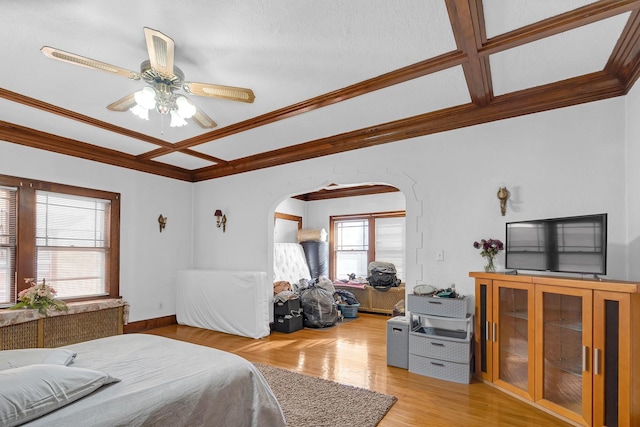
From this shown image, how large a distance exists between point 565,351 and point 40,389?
3093 mm

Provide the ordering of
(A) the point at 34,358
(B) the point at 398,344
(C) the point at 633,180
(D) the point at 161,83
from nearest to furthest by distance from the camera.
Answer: (A) the point at 34,358 < (D) the point at 161,83 < (C) the point at 633,180 < (B) the point at 398,344

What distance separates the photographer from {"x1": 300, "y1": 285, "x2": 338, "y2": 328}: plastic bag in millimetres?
5363

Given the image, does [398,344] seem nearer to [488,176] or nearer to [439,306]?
[439,306]

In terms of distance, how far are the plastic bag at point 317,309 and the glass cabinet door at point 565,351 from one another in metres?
3.16

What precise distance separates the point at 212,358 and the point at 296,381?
143 centimetres

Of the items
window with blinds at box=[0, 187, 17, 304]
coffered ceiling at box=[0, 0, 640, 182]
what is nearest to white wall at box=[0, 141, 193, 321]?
window with blinds at box=[0, 187, 17, 304]

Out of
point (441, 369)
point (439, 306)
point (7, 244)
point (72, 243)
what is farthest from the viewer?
point (72, 243)

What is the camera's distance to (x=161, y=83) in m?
2.48

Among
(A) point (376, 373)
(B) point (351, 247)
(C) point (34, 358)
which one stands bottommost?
(A) point (376, 373)

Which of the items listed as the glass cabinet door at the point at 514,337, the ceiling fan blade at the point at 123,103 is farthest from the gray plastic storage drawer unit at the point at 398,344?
the ceiling fan blade at the point at 123,103

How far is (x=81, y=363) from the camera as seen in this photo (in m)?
1.90

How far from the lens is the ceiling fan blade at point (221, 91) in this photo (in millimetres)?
2510

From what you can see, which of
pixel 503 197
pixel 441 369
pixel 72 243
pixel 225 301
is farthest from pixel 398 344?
pixel 72 243

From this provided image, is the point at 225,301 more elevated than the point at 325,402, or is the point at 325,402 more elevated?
the point at 225,301
